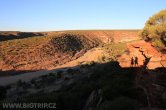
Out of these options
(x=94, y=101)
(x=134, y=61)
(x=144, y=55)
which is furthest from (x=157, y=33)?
(x=94, y=101)

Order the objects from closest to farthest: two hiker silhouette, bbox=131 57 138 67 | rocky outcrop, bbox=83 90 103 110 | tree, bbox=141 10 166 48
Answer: rocky outcrop, bbox=83 90 103 110
two hiker silhouette, bbox=131 57 138 67
tree, bbox=141 10 166 48

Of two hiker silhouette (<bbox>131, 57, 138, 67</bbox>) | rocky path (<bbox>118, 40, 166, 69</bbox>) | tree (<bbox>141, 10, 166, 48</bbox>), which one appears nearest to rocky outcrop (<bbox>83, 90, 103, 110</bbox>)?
two hiker silhouette (<bbox>131, 57, 138, 67</bbox>)

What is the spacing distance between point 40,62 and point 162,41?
31298 millimetres

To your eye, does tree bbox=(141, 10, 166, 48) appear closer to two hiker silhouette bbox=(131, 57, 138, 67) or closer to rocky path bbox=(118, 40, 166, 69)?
rocky path bbox=(118, 40, 166, 69)

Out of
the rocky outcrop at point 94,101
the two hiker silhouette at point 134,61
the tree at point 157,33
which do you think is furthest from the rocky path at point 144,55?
the rocky outcrop at point 94,101

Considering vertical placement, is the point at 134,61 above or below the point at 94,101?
above

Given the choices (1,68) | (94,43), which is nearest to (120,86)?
(1,68)

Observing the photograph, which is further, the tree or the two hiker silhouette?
the tree

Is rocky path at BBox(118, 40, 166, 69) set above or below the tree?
below

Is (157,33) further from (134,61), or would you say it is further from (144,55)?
(134,61)

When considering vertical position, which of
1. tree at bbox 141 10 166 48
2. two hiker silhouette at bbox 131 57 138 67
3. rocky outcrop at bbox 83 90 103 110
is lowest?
rocky outcrop at bbox 83 90 103 110

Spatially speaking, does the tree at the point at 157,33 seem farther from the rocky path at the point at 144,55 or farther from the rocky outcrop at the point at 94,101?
the rocky outcrop at the point at 94,101

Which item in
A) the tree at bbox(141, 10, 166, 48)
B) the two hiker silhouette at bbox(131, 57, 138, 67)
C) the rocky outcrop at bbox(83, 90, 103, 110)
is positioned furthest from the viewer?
the tree at bbox(141, 10, 166, 48)

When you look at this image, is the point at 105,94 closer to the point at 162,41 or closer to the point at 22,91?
the point at 162,41
